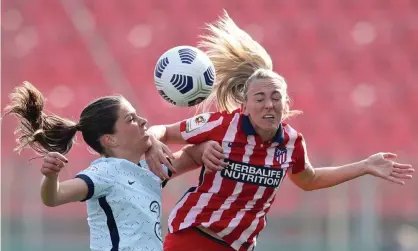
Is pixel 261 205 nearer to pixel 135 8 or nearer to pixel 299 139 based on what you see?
pixel 299 139

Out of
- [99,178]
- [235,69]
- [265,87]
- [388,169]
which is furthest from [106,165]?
[388,169]

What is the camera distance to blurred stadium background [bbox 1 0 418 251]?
32.6ft

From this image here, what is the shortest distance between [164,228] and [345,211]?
64.3 inches

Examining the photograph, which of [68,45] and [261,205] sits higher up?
[68,45]

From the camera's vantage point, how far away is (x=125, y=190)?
416 centimetres

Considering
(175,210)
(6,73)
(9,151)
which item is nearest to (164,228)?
(9,151)

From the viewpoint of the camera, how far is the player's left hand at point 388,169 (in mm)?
4812

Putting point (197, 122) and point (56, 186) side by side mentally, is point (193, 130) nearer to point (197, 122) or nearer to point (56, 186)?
point (197, 122)

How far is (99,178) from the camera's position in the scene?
409 cm

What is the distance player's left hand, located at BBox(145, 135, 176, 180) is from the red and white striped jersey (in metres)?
0.34

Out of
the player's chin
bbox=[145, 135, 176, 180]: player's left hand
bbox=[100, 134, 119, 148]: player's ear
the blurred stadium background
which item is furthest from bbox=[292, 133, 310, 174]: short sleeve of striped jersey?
the blurred stadium background

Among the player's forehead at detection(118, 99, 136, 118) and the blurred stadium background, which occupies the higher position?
the blurred stadium background

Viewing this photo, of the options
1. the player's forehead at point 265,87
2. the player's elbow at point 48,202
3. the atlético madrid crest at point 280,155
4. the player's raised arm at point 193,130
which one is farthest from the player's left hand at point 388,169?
the player's elbow at point 48,202

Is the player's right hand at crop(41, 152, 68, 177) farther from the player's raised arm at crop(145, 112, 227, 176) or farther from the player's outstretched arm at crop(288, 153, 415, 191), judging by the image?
the player's outstretched arm at crop(288, 153, 415, 191)
